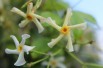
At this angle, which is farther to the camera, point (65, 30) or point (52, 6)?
point (52, 6)

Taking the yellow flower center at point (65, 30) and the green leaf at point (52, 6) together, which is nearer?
the yellow flower center at point (65, 30)

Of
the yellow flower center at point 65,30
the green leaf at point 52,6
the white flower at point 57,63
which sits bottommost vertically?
the white flower at point 57,63

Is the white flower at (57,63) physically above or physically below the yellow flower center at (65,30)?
below

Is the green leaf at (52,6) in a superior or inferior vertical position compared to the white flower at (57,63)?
superior

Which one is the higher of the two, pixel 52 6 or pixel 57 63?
pixel 52 6

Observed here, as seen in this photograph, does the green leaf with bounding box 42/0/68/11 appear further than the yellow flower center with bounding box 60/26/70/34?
Yes

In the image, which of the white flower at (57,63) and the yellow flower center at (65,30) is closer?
the yellow flower center at (65,30)

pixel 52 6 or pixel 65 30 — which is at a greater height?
pixel 52 6

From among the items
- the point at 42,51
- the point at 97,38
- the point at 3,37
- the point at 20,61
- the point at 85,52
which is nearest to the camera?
the point at 20,61

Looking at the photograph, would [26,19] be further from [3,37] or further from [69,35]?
[3,37]

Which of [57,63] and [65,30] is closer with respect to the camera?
[65,30]

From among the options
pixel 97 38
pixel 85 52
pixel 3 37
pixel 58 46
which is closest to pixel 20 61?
pixel 58 46
